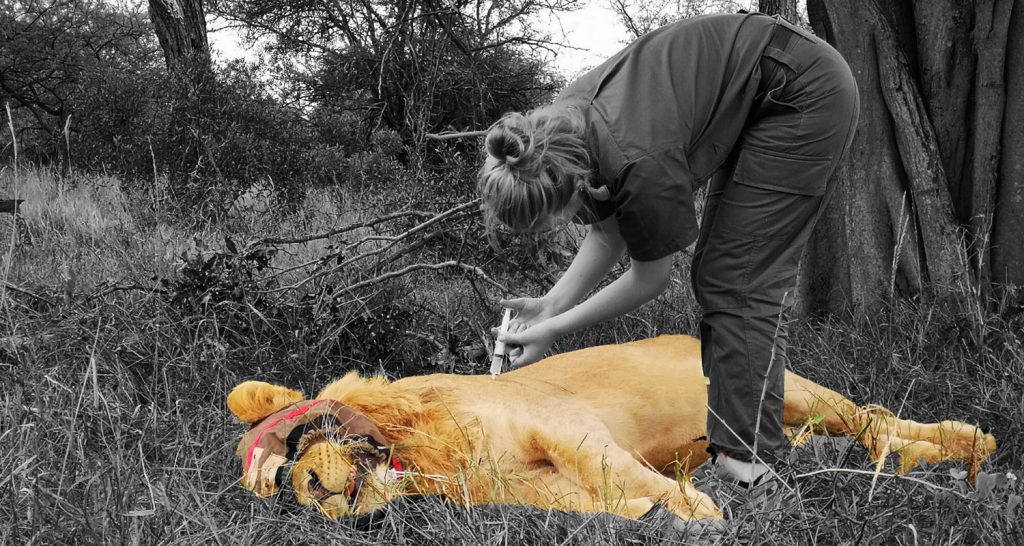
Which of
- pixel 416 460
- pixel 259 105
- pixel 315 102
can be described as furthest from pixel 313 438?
pixel 315 102

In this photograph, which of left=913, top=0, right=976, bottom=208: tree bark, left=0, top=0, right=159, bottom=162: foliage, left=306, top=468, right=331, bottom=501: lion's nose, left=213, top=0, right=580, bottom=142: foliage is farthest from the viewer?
left=0, top=0, right=159, bottom=162: foliage

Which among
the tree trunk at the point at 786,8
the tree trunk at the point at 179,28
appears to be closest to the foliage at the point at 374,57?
the tree trunk at the point at 179,28

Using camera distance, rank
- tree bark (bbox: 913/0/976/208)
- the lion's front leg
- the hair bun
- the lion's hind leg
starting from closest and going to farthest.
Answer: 1. the lion's front leg
2. the hair bun
3. the lion's hind leg
4. tree bark (bbox: 913/0/976/208)

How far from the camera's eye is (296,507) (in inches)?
77.2

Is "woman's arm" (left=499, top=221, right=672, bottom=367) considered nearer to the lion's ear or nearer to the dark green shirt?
the dark green shirt

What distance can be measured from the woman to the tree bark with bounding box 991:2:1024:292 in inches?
61.5

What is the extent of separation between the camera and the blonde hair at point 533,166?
217cm

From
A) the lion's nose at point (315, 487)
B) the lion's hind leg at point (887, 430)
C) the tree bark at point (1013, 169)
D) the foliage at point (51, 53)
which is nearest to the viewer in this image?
the lion's nose at point (315, 487)

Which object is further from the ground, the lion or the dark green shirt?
the dark green shirt

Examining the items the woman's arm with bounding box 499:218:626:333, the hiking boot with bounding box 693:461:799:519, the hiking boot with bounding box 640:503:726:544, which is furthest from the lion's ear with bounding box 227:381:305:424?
the hiking boot with bounding box 693:461:799:519

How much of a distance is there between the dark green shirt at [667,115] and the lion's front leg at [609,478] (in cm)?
56

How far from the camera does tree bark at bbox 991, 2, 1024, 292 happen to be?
363 centimetres

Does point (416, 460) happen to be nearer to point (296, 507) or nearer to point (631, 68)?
point (296, 507)

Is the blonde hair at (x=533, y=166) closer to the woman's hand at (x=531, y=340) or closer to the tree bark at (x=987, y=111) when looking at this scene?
the woman's hand at (x=531, y=340)
